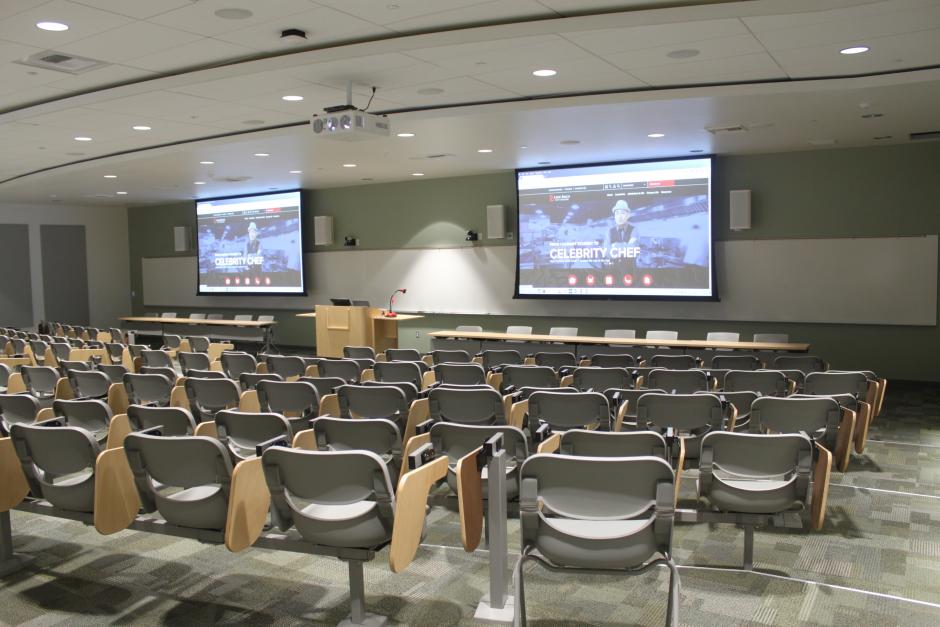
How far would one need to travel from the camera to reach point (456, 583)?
4020 millimetres

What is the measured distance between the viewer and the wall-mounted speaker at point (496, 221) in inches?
564

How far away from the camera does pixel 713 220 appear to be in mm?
12305

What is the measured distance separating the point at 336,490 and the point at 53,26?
4302mm

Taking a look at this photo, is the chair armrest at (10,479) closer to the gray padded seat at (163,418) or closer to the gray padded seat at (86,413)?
the gray padded seat at (163,418)

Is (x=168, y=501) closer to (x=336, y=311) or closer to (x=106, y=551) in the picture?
(x=106, y=551)

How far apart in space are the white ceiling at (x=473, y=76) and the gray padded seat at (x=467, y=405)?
8.79ft

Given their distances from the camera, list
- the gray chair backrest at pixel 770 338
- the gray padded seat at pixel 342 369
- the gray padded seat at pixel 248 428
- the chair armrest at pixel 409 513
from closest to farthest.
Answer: the chair armrest at pixel 409 513 → the gray padded seat at pixel 248 428 → the gray padded seat at pixel 342 369 → the gray chair backrest at pixel 770 338

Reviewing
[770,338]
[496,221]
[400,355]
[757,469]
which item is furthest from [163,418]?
[496,221]

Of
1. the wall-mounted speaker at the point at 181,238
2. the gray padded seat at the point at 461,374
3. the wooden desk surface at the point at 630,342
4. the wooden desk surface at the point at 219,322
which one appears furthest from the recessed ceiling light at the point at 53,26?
the wall-mounted speaker at the point at 181,238

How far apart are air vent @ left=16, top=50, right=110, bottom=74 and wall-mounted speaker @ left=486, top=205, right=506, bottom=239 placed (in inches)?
329

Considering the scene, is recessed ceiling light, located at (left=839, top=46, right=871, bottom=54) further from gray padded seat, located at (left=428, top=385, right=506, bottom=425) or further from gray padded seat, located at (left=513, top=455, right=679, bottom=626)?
gray padded seat, located at (left=513, top=455, right=679, bottom=626)

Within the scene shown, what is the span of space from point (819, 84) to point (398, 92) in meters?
4.05

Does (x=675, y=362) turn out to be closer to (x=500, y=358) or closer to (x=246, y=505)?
(x=500, y=358)

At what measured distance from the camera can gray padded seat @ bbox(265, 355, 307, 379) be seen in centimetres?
852
